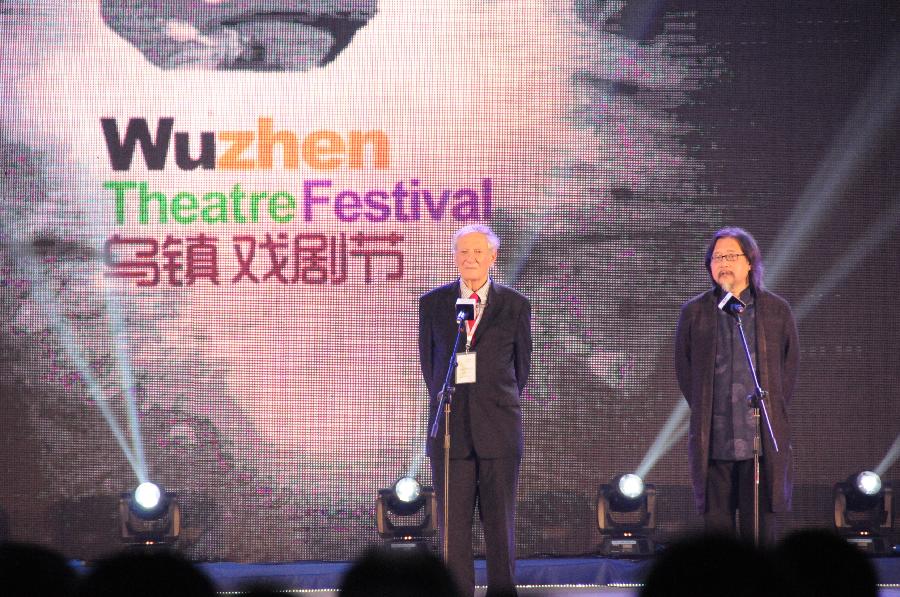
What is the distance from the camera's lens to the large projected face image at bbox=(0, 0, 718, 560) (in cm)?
635

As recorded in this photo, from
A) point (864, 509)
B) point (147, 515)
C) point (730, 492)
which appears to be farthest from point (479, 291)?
point (864, 509)

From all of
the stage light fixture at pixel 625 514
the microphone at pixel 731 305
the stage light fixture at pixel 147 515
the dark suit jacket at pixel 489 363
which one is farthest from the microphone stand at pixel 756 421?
the stage light fixture at pixel 147 515

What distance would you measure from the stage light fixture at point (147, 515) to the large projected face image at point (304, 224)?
31cm

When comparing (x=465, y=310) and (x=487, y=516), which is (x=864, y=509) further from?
(x=465, y=310)

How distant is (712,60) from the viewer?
21.2 ft

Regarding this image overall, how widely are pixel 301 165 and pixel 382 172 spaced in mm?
450

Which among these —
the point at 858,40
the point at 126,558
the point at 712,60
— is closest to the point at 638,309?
the point at 712,60

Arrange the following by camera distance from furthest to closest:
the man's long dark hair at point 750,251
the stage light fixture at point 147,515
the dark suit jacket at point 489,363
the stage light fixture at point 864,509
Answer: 1. the stage light fixture at point 864,509
2. the stage light fixture at point 147,515
3. the dark suit jacket at point 489,363
4. the man's long dark hair at point 750,251

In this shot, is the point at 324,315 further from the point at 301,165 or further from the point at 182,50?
the point at 182,50

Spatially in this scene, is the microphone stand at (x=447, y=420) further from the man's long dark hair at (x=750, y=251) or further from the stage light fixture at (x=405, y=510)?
the stage light fixture at (x=405, y=510)

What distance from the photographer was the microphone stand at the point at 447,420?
4543mm

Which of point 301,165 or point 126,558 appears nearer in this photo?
point 126,558

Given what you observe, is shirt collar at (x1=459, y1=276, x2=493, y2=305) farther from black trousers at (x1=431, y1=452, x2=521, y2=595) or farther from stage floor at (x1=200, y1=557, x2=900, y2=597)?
stage floor at (x1=200, y1=557, x2=900, y2=597)

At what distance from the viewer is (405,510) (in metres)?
6.04
